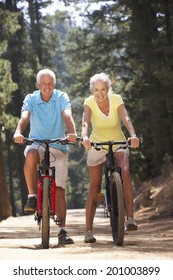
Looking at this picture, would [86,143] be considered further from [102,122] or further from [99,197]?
[99,197]

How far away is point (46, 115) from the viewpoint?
7152 millimetres

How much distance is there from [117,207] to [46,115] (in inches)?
55.9

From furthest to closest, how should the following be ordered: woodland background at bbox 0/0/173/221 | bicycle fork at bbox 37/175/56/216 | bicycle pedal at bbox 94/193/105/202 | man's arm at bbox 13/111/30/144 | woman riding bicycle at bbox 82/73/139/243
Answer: woodland background at bbox 0/0/173/221
bicycle pedal at bbox 94/193/105/202
woman riding bicycle at bbox 82/73/139/243
man's arm at bbox 13/111/30/144
bicycle fork at bbox 37/175/56/216

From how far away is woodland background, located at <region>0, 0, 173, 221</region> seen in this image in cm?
1960

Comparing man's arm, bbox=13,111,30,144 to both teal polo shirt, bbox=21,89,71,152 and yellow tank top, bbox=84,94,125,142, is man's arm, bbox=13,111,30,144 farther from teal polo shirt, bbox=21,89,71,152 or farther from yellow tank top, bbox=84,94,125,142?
yellow tank top, bbox=84,94,125,142

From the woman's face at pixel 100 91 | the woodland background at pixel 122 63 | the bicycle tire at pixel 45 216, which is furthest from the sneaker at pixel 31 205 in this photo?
the woodland background at pixel 122 63

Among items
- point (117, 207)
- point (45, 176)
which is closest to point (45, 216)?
point (45, 176)

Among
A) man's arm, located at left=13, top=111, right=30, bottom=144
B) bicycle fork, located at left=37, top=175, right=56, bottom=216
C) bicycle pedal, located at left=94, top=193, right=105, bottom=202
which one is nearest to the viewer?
bicycle fork, located at left=37, top=175, right=56, bottom=216

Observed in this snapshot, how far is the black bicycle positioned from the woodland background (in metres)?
10.7

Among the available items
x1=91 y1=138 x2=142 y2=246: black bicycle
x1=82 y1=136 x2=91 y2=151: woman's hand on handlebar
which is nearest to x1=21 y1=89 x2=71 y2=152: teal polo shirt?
x1=82 y1=136 x2=91 y2=151: woman's hand on handlebar

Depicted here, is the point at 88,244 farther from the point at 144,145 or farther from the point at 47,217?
the point at 144,145

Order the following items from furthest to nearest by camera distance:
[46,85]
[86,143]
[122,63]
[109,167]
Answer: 1. [122,63]
2. [46,85]
3. [109,167]
4. [86,143]

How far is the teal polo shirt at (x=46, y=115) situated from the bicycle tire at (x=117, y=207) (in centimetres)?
92

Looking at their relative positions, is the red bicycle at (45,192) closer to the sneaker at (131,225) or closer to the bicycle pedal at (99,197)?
the bicycle pedal at (99,197)
